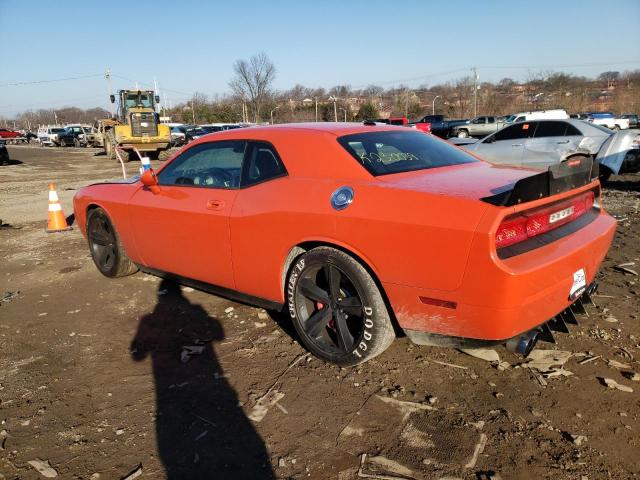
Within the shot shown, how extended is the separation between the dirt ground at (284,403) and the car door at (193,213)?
0.49m

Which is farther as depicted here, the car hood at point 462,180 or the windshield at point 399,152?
the windshield at point 399,152

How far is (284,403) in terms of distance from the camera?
2750 mm

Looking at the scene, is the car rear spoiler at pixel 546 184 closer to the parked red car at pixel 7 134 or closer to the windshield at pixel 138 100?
the windshield at pixel 138 100

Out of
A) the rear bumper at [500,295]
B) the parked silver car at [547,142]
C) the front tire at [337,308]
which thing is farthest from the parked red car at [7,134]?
the rear bumper at [500,295]

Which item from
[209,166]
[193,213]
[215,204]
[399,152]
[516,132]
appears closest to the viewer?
→ [399,152]

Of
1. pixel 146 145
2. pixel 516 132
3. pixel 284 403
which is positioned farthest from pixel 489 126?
pixel 284 403

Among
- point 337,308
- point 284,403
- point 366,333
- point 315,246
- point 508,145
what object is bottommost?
point 284,403

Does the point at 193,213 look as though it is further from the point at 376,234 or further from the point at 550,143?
the point at 550,143

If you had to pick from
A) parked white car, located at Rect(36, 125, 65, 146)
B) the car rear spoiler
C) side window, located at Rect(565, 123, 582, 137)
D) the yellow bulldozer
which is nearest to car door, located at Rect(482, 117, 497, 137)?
the yellow bulldozer

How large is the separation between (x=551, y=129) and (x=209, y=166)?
324 inches

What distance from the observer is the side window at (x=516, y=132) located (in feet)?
33.0

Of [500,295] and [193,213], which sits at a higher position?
[193,213]

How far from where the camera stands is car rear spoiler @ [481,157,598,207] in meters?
2.38

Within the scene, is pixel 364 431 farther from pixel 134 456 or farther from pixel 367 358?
pixel 134 456
